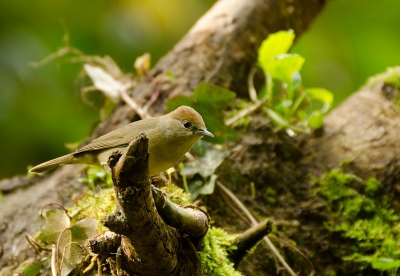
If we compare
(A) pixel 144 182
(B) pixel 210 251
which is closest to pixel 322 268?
(B) pixel 210 251

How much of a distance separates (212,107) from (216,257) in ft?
4.25

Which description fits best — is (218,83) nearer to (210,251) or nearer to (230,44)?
(230,44)

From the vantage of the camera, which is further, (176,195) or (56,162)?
(56,162)

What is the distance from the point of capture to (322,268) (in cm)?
313

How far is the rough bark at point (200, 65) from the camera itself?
11.5 ft

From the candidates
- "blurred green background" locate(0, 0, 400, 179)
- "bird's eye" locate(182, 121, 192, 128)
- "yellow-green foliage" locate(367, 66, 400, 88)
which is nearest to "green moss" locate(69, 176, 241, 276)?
"bird's eye" locate(182, 121, 192, 128)

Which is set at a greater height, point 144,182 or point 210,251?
point 144,182

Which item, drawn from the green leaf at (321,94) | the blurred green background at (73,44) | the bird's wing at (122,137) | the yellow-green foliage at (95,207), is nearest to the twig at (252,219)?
the bird's wing at (122,137)

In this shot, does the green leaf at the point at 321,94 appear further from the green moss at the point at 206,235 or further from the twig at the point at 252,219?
the green moss at the point at 206,235

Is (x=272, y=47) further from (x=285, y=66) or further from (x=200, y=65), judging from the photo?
(x=200, y=65)

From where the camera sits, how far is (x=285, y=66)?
3.74 metres

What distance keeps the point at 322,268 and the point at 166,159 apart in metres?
1.39

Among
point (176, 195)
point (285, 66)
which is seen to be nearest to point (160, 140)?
point (176, 195)

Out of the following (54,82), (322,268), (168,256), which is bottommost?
(322,268)
